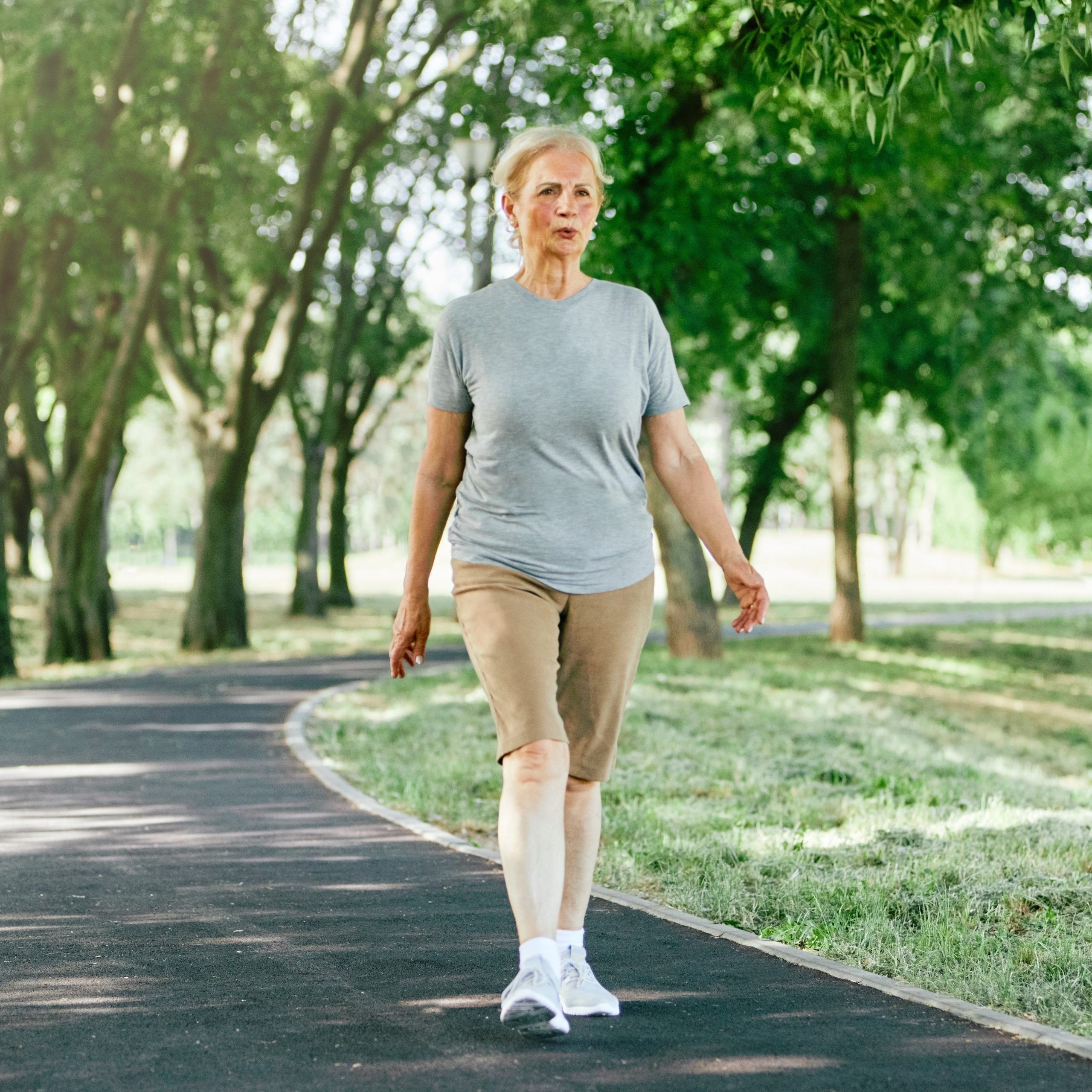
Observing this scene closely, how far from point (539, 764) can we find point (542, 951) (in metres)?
0.46

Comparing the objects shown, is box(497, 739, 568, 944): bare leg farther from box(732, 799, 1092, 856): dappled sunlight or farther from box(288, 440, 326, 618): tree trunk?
box(288, 440, 326, 618): tree trunk

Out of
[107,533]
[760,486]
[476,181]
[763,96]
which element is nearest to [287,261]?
[476,181]

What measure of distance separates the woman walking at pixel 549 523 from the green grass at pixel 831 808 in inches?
52.5

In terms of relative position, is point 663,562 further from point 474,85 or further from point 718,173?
point 474,85

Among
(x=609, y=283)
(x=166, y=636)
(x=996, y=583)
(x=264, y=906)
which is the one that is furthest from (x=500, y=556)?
(x=996, y=583)

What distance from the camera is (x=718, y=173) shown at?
17.0m

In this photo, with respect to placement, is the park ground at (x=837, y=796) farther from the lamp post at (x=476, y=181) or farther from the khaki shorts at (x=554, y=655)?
the lamp post at (x=476, y=181)

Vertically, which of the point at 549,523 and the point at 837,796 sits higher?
the point at 549,523

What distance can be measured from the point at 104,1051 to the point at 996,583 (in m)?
62.8

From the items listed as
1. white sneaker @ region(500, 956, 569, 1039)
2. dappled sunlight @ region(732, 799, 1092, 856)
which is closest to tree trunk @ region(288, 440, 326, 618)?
dappled sunlight @ region(732, 799, 1092, 856)

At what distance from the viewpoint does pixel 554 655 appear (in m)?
3.85

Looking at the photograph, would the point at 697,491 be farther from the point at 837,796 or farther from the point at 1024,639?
the point at 1024,639

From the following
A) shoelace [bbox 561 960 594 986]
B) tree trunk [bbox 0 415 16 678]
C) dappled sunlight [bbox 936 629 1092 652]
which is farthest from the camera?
dappled sunlight [bbox 936 629 1092 652]

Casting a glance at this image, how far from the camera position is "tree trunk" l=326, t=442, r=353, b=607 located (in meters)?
32.5
